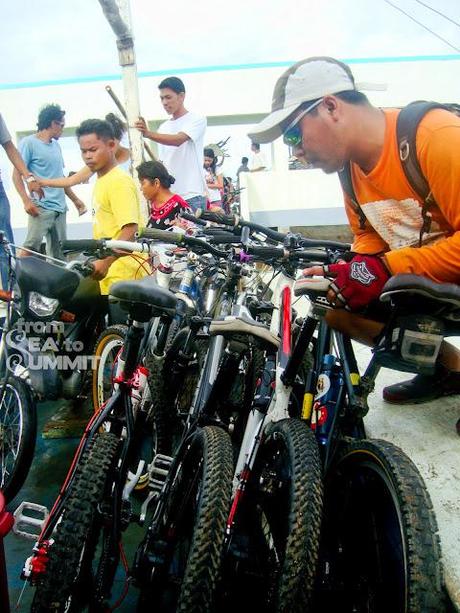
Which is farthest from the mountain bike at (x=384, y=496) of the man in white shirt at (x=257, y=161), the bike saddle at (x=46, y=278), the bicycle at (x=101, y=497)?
the man in white shirt at (x=257, y=161)

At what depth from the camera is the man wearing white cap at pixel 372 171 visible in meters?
1.50

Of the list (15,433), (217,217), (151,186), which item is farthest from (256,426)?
(151,186)

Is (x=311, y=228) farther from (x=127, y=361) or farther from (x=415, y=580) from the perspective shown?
(x=415, y=580)

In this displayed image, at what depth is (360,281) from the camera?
1564mm

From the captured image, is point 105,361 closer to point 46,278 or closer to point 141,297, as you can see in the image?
point 46,278

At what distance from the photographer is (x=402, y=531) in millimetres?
1114

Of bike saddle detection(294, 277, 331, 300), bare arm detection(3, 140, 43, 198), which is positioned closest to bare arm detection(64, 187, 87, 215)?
bare arm detection(3, 140, 43, 198)

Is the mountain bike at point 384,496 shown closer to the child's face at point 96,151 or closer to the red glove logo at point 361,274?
the red glove logo at point 361,274

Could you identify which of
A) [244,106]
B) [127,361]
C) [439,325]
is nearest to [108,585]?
[127,361]

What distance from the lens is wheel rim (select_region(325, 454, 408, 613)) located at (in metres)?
1.21

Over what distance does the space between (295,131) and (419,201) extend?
587mm

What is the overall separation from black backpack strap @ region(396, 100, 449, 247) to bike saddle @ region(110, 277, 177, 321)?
108 centimetres

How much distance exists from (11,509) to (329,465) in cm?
206

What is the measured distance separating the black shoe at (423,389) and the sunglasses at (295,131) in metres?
1.17
